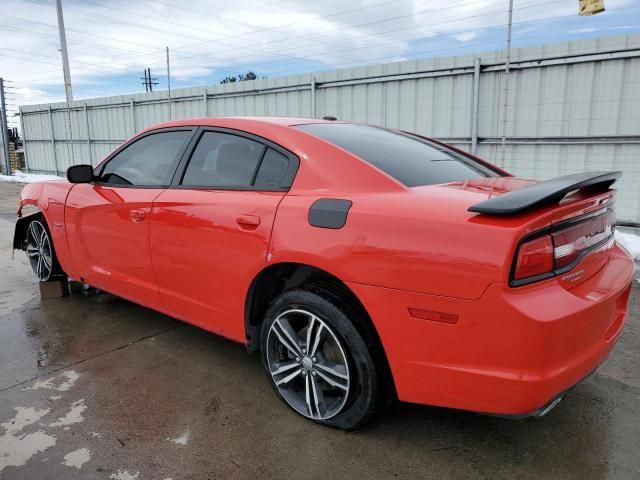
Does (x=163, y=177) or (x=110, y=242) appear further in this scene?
(x=110, y=242)

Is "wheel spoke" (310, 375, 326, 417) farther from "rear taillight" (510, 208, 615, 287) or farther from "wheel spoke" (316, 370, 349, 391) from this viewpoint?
"rear taillight" (510, 208, 615, 287)

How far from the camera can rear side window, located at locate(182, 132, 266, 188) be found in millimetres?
2748

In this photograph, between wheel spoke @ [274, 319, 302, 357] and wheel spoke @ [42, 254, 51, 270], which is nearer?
wheel spoke @ [274, 319, 302, 357]

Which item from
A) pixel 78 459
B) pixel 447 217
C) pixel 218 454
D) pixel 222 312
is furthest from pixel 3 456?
pixel 447 217

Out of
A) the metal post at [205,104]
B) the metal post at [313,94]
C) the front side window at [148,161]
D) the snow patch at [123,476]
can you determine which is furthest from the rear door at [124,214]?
the metal post at [205,104]

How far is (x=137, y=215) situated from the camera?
3.20 metres

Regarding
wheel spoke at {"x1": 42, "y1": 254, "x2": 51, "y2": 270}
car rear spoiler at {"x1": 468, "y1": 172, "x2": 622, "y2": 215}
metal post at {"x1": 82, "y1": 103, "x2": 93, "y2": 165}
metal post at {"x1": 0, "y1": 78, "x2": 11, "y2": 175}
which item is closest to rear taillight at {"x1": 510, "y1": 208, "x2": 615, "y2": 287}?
car rear spoiler at {"x1": 468, "y1": 172, "x2": 622, "y2": 215}

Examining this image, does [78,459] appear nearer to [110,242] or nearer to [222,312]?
[222,312]

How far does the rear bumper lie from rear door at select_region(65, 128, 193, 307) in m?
1.72

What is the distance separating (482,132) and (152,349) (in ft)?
20.5

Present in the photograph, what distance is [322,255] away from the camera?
7.23ft

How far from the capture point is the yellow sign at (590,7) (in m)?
5.09

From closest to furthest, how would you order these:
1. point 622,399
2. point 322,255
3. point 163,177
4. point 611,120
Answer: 1. point 322,255
2. point 622,399
3. point 163,177
4. point 611,120

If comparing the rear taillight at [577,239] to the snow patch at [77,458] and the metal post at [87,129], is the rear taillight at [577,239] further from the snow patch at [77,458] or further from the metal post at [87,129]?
the metal post at [87,129]
